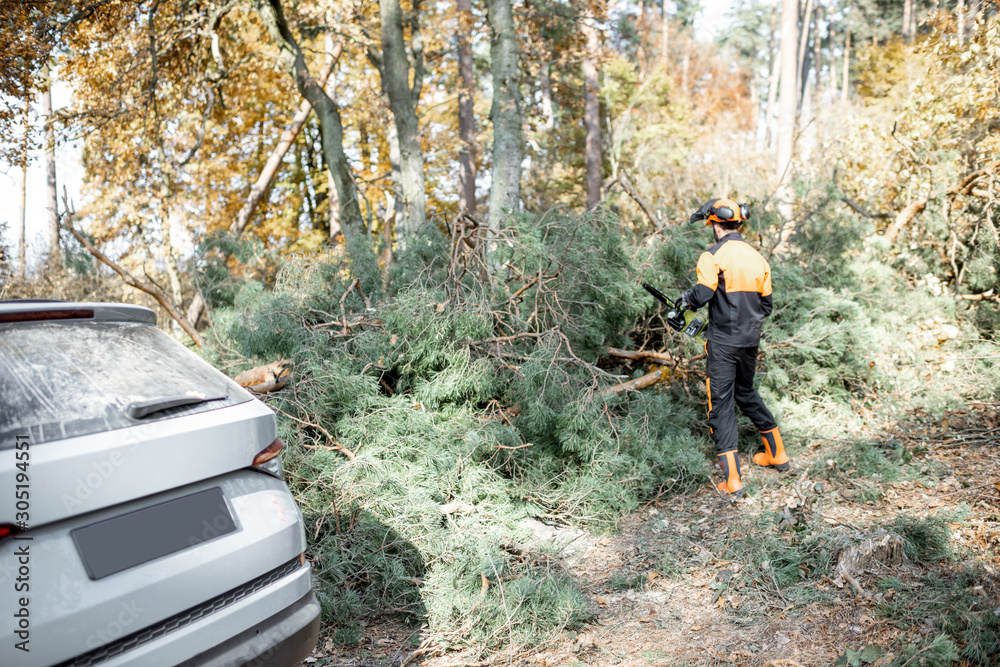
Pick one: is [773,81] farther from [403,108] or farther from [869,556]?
[869,556]

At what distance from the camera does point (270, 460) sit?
245 cm

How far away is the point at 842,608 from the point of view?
124 inches

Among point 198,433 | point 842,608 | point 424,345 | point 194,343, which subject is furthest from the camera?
point 194,343

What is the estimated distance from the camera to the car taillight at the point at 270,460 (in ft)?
7.76

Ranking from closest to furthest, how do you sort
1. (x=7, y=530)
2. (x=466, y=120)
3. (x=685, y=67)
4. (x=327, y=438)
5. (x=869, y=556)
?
(x=7, y=530), (x=869, y=556), (x=327, y=438), (x=466, y=120), (x=685, y=67)

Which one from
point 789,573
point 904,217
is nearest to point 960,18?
point 904,217

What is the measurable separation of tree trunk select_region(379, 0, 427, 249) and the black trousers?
554 cm

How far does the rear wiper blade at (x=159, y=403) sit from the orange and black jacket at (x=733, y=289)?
12.1 feet

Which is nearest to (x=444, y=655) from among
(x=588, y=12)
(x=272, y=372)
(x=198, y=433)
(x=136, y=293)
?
(x=198, y=433)

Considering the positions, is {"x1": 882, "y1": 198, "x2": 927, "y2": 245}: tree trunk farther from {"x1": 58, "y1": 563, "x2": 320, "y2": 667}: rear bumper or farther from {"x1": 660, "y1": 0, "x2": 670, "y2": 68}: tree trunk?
{"x1": 660, "y1": 0, "x2": 670, "y2": 68}: tree trunk

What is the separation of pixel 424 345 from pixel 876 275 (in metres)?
5.48

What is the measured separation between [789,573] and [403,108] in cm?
823

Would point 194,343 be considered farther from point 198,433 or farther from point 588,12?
point 588,12

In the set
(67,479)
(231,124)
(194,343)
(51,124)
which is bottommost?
(194,343)
